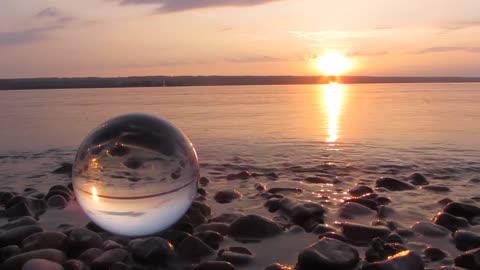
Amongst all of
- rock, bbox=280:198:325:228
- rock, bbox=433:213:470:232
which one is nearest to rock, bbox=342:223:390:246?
rock, bbox=280:198:325:228

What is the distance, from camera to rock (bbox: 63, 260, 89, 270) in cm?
465

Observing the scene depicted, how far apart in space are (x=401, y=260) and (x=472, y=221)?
2.28 metres

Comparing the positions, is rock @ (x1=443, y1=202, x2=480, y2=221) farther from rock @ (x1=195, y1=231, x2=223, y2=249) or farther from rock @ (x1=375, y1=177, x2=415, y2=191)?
rock @ (x1=195, y1=231, x2=223, y2=249)

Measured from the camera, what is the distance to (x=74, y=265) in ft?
15.4

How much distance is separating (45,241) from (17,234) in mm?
509

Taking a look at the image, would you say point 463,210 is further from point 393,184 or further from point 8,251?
point 8,251

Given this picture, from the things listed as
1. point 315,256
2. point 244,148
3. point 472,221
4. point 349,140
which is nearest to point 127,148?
point 315,256

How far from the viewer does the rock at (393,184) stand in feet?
26.6

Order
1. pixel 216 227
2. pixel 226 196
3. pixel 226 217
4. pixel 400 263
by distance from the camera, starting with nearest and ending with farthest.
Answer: pixel 400 263
pixel 216 227
pixel 226 217
pixel 226 196

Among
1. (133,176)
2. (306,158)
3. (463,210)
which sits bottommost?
(306,158)

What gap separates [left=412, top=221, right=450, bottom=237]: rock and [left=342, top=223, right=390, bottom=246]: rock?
18.1 inches

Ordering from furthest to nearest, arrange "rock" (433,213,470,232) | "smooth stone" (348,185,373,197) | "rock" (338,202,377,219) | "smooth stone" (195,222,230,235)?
"smooth stone" (348,185,373,197), "rock" (338,202,377,219), "rock" (433,213,470,232), "smooth stone" (195,222,230,235)

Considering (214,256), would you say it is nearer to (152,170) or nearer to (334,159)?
(152,170)

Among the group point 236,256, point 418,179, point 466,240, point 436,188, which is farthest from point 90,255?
point 418,179
